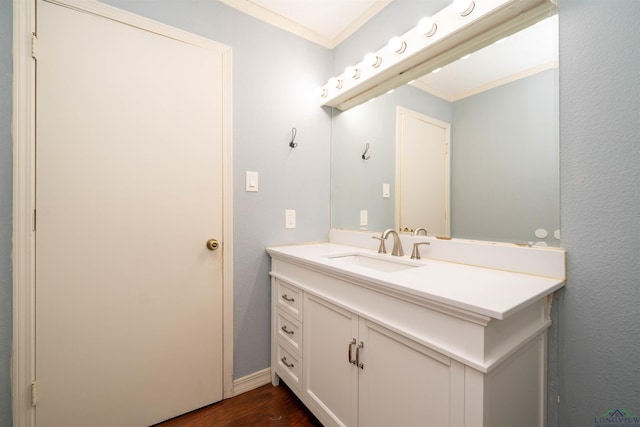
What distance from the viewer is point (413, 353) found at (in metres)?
0.89

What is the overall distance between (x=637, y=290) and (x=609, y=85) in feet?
2.16

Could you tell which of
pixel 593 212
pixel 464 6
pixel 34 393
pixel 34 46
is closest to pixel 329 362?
pixel 593 212

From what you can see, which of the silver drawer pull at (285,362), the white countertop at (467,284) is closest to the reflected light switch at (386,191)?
the white countertop at (467,284)

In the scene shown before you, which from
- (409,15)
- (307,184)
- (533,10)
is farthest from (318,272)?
(409,15)

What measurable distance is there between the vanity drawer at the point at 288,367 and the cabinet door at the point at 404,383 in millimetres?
482

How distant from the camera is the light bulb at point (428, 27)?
1259 mm

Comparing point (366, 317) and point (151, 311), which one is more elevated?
point (366, 317)

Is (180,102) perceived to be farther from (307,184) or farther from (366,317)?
(366,317)

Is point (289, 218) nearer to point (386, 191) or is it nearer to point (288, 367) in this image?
point (386, 191)

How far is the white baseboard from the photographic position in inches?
64.1

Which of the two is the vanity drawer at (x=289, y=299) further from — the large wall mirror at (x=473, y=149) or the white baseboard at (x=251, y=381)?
the large wall mirror at (x=473, y=149)

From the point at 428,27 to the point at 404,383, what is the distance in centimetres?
153

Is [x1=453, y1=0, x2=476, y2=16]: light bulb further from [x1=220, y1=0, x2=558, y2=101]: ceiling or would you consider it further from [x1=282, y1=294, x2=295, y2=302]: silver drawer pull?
[x1=282, y1=294, x2=295, y2=302]: silver drawer pull

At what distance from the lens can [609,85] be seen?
0.87 m
